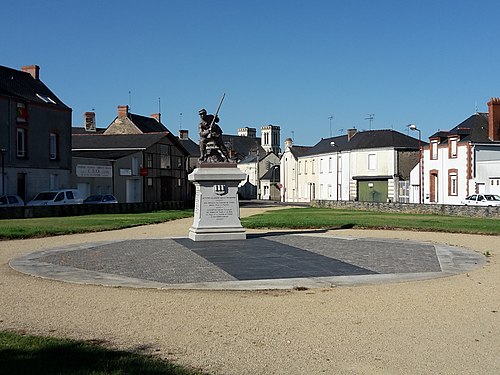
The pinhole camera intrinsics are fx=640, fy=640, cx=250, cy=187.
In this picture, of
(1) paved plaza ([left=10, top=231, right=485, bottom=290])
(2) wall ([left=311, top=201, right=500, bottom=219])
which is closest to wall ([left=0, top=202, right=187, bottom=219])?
(2) wall ([left=311, top=201, right=500, bottom=219])

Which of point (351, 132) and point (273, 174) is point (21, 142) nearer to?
point (351, 132)

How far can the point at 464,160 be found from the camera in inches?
1745

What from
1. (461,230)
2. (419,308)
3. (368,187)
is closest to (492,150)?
(368,187)

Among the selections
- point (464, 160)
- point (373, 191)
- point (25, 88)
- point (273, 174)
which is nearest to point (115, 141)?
point (25, 88)

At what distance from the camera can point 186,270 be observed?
12.2 metres

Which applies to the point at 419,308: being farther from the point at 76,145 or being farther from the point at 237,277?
the point at 76,145

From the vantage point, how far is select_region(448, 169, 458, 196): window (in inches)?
1781

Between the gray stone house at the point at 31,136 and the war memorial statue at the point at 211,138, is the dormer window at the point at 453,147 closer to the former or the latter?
the gray stone house at the point at 31,136

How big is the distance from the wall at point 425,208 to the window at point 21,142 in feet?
72.0

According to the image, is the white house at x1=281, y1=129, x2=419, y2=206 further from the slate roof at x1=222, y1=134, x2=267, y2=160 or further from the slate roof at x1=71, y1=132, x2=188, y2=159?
the slate roof at x1=222, y1=134, x2=267, y2=160

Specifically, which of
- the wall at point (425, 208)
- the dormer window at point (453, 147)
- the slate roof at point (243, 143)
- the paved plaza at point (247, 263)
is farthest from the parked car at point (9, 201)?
the slate roof at point (243, 143)

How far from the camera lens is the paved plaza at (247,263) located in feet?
35.9

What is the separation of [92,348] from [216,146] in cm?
1301

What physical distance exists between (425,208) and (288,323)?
3094 centimetres
